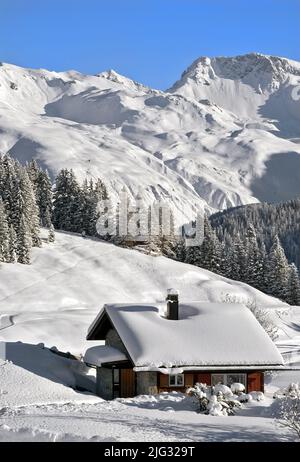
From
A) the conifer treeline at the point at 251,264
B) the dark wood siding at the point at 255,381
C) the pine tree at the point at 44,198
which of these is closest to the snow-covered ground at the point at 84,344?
the dark wood siding at the point at 255,381

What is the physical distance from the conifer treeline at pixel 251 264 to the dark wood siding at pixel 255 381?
66220mm

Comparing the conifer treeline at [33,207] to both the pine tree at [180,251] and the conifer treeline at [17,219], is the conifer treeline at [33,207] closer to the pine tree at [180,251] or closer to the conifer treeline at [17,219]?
the conifer treeline at [17,219]

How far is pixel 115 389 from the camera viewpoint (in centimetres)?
3612

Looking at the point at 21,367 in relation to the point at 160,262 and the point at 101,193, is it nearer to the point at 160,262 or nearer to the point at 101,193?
the point at 160,262

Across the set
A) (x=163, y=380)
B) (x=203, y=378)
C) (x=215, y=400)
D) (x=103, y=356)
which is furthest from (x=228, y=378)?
(x=215, y=400)

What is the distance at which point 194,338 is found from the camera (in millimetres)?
35406

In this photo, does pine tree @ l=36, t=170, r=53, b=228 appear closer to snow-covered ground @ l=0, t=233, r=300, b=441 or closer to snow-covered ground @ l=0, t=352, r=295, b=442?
snow-covered ground @ l=0, t=233, r=300, b=441

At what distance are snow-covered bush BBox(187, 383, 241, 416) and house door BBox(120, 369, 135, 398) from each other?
773 cm

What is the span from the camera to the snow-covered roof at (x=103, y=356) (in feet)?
117

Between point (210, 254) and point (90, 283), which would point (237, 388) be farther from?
point (210, 254)

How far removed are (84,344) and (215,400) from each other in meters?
31.1

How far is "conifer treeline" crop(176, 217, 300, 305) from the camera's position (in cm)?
10181

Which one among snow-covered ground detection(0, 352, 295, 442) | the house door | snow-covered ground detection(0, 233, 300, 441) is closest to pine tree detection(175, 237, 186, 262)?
snow-covered ground detection(0, 233, 300, 441)
